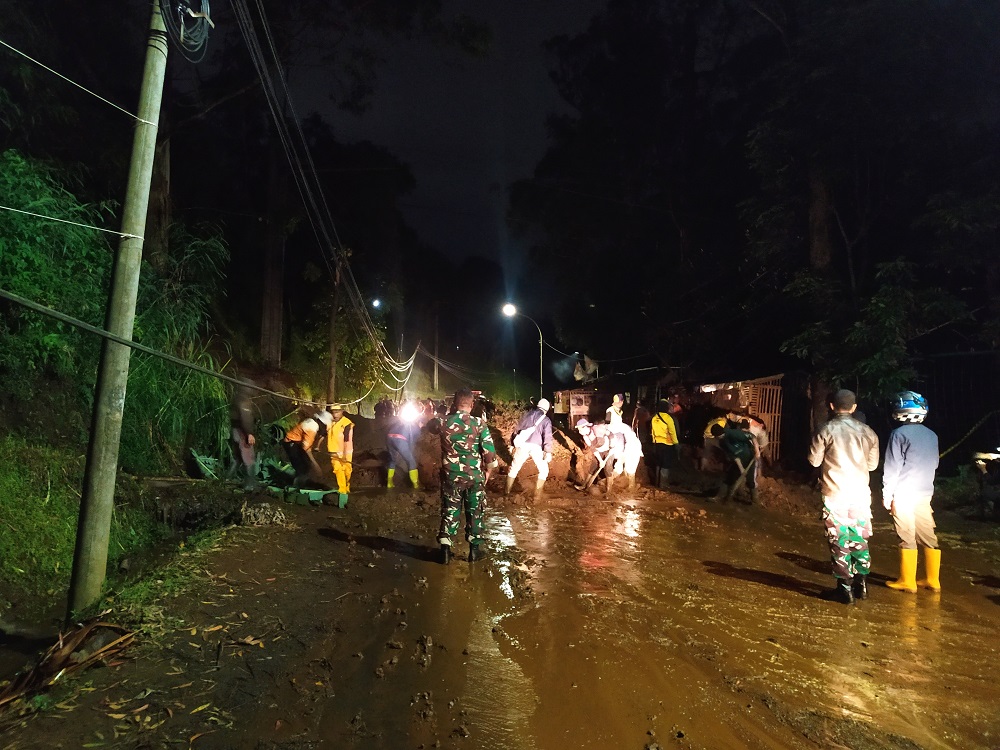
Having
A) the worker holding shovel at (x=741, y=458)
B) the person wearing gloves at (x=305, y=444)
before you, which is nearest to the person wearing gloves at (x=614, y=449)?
the worker holding shovel at (x=741, y=458)

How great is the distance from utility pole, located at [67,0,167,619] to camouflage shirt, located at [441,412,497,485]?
328 centimetres

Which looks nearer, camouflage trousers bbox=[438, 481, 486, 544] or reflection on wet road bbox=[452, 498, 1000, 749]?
reflection on wet road bbox=[452, 498, 1000, 749]

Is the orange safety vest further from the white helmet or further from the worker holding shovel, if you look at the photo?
the white helmet

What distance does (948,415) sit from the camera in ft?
44.4

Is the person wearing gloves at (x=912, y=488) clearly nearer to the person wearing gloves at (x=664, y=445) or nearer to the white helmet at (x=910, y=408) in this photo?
the white helmet at (x=910, y=408)

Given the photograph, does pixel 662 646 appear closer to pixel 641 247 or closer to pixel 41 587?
pixel 41 587

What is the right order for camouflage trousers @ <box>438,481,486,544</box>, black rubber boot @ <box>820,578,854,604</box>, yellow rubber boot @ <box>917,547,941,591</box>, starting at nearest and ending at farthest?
black rubber boot @ <box>820,578,854,604</box> → yellow rubber boot @ <box>917,547,941,591</box> → camouflage trousers @ <box>438,481,486,544</box>

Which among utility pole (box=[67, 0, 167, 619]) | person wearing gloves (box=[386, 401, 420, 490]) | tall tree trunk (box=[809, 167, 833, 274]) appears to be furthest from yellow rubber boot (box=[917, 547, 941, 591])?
tall tree trunk (box=[809, 167, 833, 274])

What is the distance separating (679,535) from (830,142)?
8.95 meters

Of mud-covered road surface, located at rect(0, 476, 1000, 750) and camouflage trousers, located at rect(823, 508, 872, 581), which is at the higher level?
camouflage trousers, located at rect(823, 508, 872, 581)

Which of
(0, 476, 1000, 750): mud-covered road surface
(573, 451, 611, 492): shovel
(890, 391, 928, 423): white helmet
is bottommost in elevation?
(0, 476, 1000, 750): mud-covered road surface

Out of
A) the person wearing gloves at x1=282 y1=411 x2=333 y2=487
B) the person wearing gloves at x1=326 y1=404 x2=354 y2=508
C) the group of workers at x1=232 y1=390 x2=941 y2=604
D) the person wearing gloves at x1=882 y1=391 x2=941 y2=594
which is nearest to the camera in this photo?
the group of workers at x1=232 y1=390 x2=941 y2=604

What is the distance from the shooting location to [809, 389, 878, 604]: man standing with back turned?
5852 millimetres

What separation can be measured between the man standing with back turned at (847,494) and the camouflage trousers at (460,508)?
3.54m
